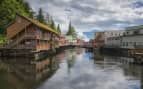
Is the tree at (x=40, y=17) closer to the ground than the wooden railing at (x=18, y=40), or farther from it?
farther from it

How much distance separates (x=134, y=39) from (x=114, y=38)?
2182 cm

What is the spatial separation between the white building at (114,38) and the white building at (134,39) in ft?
15.3

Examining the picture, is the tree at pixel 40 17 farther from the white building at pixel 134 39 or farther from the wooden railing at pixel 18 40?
the wooden railing at pixel 18 40

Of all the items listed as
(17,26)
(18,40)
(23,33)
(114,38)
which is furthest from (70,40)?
(18,40)

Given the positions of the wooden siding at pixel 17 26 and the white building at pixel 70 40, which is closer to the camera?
the wooden siding at pixel 17 26

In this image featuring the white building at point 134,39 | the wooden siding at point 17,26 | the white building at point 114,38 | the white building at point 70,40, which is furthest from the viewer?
the white building at point 70,40

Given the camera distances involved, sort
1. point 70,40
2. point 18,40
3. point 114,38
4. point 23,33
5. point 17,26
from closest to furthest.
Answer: point 18,40 → point 17,26 → point 23,33 → point 114,38 → point 70,40

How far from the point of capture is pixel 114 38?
286 ft

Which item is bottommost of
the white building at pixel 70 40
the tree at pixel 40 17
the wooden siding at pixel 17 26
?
the white building at pixel 70 40

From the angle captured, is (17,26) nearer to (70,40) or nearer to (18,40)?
(18,40)

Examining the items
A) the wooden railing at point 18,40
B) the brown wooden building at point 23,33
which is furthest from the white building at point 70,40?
the wooden railing at point 18,40

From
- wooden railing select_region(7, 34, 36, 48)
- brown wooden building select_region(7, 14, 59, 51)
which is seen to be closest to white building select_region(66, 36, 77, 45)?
brown wooden building select_region(7, 14, 59, 51)

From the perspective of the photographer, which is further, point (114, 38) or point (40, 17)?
point (40, 17)

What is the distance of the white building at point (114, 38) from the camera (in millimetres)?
80988
